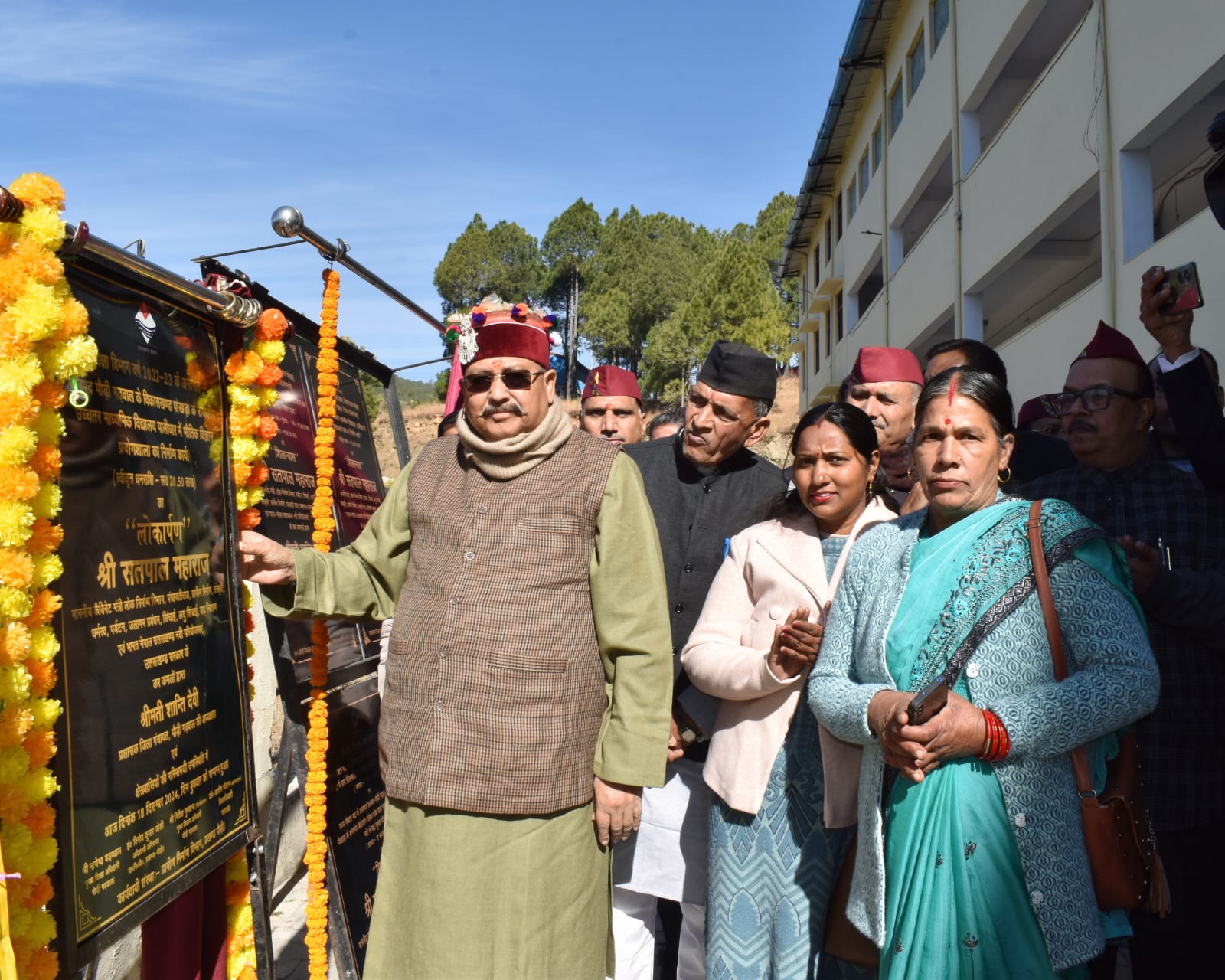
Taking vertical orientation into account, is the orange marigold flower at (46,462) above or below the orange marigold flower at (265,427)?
below

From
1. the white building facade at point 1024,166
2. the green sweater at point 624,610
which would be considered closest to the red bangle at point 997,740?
the green sweater at point 624,610

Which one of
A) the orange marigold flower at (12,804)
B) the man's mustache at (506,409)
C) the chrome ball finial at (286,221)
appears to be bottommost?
the orange marigold flower at (12,804)

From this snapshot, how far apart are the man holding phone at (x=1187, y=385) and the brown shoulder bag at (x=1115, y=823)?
3.37 feet

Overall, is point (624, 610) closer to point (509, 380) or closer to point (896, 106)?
point (509, 380)

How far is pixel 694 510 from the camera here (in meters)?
3.48

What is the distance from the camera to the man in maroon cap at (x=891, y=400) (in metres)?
3.46

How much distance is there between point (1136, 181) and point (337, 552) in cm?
763

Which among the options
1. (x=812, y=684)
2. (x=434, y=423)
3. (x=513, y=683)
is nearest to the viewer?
(x=812, y=684)

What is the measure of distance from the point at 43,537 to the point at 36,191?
0.66 meters

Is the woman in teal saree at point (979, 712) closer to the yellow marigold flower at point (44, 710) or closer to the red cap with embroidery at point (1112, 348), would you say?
the red cap with embroidery at point (1112, 348)

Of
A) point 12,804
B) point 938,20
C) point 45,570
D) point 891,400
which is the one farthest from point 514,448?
point 938,20

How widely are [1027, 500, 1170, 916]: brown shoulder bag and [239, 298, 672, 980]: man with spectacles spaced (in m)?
1.01

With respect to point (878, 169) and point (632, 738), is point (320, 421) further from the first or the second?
point (878, 169)

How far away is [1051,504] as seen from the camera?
88.2 inches
